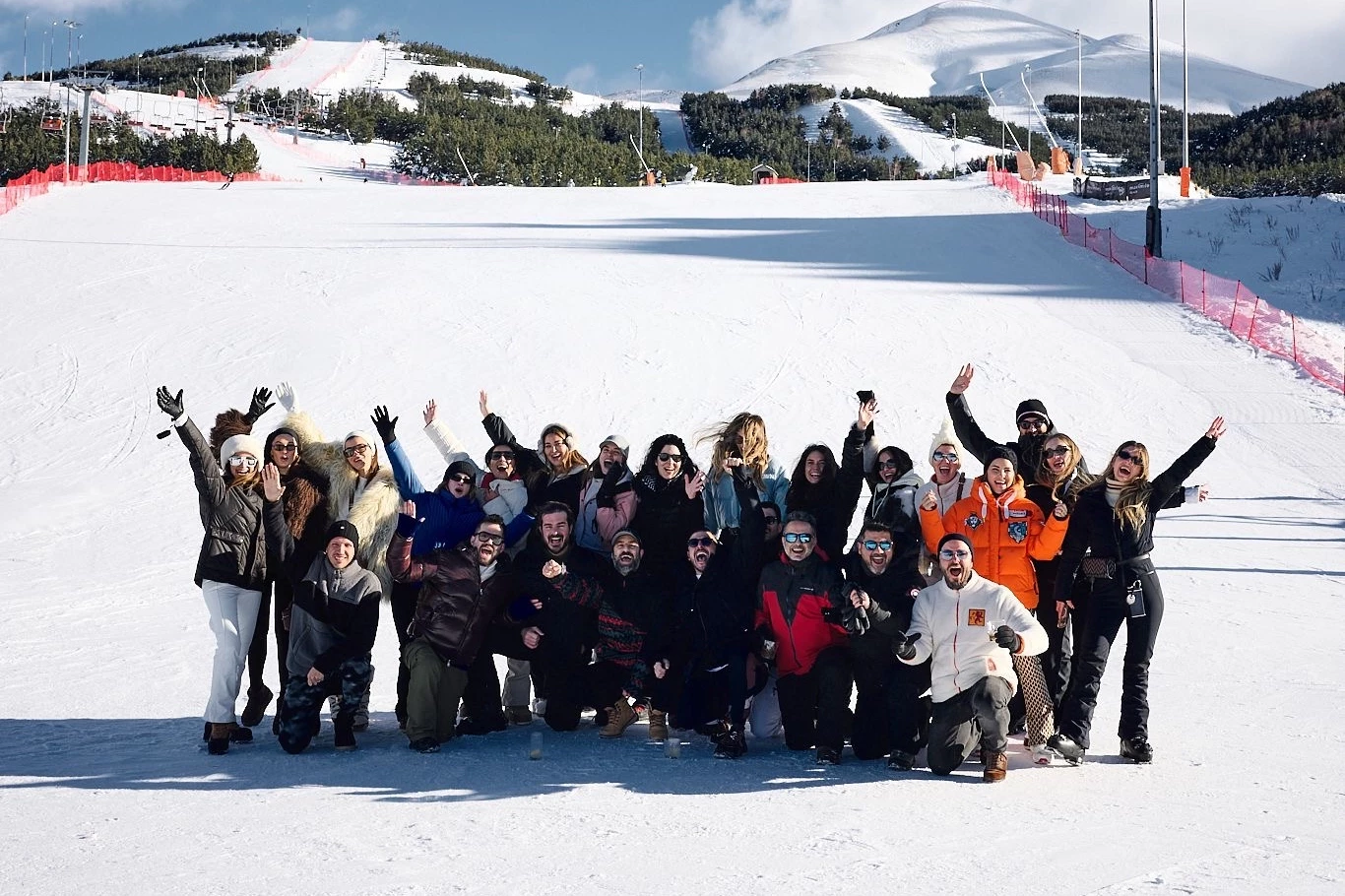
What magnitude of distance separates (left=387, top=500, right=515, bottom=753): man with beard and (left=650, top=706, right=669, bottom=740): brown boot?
96 centimetres

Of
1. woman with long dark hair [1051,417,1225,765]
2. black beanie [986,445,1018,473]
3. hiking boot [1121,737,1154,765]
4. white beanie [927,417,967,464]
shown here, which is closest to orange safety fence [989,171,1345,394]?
white beanie [927,417,967,464]

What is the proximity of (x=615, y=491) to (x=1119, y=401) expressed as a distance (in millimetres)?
11100

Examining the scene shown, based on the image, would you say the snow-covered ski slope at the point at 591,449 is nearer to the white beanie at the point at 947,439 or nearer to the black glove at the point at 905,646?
the black glove at the point at 905,646

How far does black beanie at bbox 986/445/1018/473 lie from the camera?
665 centimetres

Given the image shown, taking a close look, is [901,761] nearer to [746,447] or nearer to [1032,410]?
[746,447]

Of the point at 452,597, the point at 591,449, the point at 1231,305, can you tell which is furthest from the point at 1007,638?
the point at 1231,305

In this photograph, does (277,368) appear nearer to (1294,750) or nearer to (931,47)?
(1294,750)

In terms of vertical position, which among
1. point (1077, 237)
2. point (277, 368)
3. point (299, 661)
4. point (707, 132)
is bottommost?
point (299, 661)

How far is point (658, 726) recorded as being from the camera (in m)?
6.87

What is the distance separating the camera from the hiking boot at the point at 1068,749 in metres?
6.32

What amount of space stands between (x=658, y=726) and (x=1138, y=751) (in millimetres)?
2314

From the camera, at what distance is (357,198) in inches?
1375

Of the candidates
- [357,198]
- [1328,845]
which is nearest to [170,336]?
[357,198]

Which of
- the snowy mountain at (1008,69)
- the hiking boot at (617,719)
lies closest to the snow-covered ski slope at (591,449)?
the hiking boot at (617,719)
